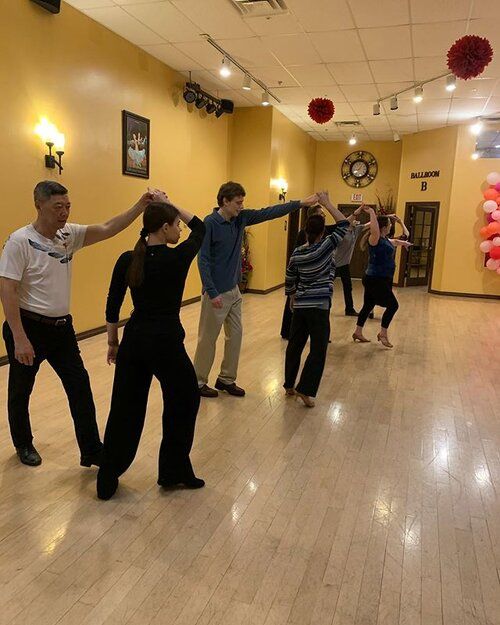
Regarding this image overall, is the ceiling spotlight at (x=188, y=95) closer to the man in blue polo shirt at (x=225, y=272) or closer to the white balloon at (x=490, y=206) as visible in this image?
the man in blue polo shirt at (x=225, y=272)

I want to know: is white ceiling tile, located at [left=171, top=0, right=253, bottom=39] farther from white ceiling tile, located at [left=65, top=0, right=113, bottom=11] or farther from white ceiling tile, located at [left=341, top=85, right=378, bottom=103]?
white ceiling tile, located at [left=341, top=85, right=378, bottom=103]

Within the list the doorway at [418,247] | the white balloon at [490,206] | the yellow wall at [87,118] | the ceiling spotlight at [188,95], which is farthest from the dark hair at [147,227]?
the doorway at [418,247]

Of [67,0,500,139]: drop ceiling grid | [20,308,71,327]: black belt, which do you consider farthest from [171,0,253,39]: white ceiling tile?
[20,308,71,327]: black belt

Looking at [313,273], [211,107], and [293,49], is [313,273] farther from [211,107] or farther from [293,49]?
[211,107]

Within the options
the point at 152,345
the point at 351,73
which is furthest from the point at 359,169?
the point at 152,345

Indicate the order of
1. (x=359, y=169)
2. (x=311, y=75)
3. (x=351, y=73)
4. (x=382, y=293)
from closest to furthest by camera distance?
1. (x=382, y=293)
2. (x=351, y=73)
3. (x=311, y=75)
4. (x=359, y=169)

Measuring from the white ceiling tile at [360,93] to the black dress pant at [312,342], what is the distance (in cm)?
529

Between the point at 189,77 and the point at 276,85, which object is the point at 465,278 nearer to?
the point at 276,85

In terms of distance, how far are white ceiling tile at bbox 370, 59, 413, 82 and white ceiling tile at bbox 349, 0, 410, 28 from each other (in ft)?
4.01

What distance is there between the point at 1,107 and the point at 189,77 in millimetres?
3665

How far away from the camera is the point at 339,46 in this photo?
5.89 meters

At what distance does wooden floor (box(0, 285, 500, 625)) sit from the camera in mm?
1844

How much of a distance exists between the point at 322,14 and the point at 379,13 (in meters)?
0.57

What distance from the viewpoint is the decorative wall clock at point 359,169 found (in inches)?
491
